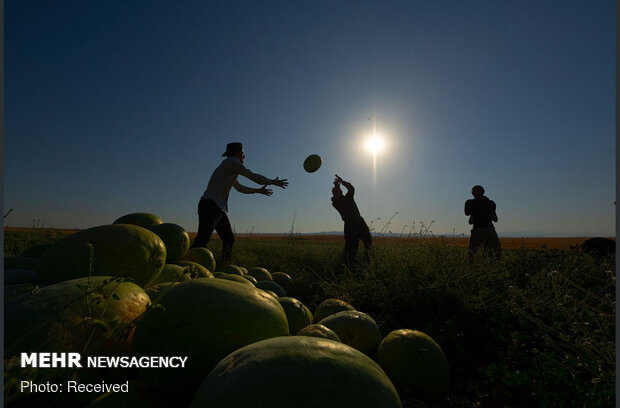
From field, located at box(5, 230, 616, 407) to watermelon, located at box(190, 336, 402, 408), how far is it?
1.64m

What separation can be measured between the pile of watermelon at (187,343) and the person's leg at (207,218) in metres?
2.87

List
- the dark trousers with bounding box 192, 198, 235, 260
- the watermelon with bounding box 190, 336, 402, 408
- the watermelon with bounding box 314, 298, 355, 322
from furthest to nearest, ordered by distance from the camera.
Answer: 1. the dark trousers with bounding box 192, 198, 235, 260
2. the watermelon with bounding box 314, 298, 355, 322
3. the watermelon with bounding box 190, 336, 402, 408

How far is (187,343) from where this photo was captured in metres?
1.21

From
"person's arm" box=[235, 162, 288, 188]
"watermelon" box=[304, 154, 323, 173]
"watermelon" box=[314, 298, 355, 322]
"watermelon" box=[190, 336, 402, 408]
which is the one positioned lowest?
"watermelon" box=[314, 298, 355, 322]

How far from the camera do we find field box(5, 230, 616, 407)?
6.75 ft

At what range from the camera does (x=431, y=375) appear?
Result: 202 centimetres

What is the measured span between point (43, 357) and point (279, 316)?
889 millimetres

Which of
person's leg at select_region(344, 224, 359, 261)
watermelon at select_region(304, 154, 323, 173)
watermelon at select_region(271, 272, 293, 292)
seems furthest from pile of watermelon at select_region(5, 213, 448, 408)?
person's leg at select_region(344, 224, 359, 261)

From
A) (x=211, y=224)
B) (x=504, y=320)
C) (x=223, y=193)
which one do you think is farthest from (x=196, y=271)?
(x=223, y=193)

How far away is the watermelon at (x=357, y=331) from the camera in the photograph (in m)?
2.18

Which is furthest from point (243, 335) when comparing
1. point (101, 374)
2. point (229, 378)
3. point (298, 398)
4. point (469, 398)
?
point (469, 398)

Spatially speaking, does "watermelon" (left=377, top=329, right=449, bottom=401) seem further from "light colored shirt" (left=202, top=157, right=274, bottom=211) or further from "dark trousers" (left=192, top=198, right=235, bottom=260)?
"light colored shirt" (left=202, top=157, right=274, bottom=211)

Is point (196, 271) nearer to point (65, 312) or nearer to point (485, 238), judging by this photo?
point (65, 312)

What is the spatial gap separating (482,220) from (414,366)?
Answer: 6.20 meters
